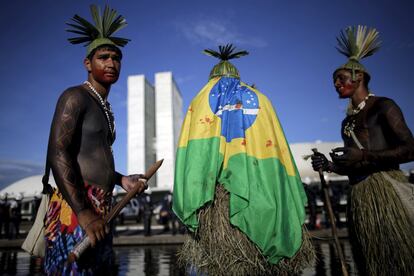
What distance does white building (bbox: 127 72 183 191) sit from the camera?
143ft

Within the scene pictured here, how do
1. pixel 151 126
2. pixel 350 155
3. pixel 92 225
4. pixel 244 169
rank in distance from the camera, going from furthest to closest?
pixel 151 126 → pixel 244 169 → pixel 350 155 → pixel 92 225

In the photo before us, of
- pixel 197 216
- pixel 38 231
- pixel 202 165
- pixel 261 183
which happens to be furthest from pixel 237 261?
pixel 38 231

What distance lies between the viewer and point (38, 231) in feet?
5.84

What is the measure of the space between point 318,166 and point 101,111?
1714mm

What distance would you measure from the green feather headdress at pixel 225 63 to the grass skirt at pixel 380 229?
1519mm

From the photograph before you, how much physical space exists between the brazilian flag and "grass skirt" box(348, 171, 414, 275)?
1.64 ft

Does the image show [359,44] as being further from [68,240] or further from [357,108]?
[68,240]

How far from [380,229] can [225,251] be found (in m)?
1.20

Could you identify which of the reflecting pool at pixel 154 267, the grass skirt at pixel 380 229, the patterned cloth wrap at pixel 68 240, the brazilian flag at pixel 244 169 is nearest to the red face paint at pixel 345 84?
the brazilian flag at pixel 244 169

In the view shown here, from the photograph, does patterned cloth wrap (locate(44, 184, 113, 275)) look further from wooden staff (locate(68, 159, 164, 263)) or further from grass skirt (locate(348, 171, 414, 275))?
grass skirt (locate(348, 171, 414, 275))

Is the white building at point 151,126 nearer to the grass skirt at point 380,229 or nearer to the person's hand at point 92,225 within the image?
the grass skirt at point 380,229

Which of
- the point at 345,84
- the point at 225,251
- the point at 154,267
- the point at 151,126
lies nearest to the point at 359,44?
the point at 345,84

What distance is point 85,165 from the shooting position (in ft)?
5.65

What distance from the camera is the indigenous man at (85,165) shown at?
1549 mm
